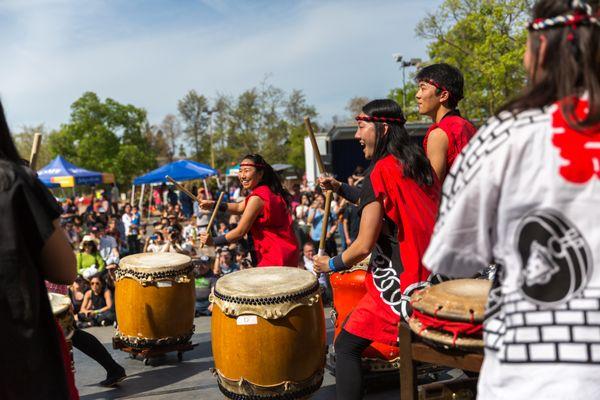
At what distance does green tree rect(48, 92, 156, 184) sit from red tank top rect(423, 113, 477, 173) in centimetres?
4075

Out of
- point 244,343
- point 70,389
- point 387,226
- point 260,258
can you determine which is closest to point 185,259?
point 260,258

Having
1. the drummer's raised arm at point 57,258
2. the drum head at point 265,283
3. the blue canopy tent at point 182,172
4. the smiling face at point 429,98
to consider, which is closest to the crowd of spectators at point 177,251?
the drum head at point 265,283

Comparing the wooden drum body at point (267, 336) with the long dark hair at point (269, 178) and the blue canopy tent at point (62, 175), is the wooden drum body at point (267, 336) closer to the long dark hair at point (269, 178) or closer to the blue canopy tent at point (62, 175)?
the long dark hair at point (269, 178)

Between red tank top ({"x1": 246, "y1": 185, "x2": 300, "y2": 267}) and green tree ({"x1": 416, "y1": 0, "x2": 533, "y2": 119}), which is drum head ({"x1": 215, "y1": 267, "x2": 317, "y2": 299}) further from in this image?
green tree ({"x1": 416, "y1": 0, "x2": 533, "y2": 119})

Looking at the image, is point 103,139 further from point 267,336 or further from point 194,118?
point 267,336

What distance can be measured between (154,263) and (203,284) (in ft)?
9.28

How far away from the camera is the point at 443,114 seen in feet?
11.0

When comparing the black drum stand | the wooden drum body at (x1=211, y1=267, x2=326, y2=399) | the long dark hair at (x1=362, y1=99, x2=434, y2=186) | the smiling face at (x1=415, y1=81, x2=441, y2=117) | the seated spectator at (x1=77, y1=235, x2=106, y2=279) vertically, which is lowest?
the black drum stand

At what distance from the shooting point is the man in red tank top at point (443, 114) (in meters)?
3.12

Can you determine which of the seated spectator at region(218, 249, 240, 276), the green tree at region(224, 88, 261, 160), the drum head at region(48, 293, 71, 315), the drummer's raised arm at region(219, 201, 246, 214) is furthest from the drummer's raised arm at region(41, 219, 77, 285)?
the green tree at region(224, 88, 261, 160)

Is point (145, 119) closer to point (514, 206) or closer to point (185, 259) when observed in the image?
point (185, 259)

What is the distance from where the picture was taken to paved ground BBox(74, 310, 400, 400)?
4.15 m

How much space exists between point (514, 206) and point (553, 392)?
416mm

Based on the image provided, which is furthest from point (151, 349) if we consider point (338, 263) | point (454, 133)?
point (454, 133)
